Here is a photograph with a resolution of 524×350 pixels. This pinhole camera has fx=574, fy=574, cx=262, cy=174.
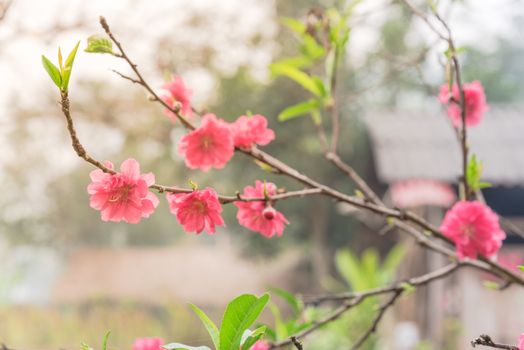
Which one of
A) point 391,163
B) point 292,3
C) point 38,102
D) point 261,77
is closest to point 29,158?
point 38,102

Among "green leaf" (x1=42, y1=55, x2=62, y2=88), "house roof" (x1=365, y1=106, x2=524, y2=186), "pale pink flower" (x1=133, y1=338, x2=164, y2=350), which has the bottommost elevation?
"pale pink flower" (x1=133, y1=338, x2=164, y2=350)

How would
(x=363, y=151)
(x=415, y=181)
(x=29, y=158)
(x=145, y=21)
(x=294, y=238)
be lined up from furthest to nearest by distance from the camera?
(x=29, y=158) < (x=294, y=238) < (x=363, y=151) < (x=145, y=21) < (x=415, y=181)

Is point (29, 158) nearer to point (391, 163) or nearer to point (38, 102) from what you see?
point (38, 102)

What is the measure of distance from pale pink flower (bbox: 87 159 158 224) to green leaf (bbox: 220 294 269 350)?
179 mm

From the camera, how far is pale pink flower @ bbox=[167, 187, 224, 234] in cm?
77

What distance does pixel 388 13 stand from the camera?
1106cm

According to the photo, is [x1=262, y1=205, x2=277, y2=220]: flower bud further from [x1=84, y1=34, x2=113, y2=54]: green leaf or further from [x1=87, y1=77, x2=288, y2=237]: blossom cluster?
[x1=84, y1=34, x2=113, y2=54]: green leaf

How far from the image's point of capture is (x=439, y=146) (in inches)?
210

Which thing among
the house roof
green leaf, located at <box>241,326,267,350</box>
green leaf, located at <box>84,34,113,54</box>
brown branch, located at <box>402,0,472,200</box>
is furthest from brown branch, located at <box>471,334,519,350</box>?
the house roof

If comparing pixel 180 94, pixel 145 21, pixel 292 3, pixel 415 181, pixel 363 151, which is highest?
pixel 292 3

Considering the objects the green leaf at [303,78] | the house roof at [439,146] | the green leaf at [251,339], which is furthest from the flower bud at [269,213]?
A: the house roof at [439,146]

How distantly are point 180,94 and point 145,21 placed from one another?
5320mm

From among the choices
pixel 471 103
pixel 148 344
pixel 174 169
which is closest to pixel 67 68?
pixel 148 344

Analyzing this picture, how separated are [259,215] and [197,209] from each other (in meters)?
0.16
